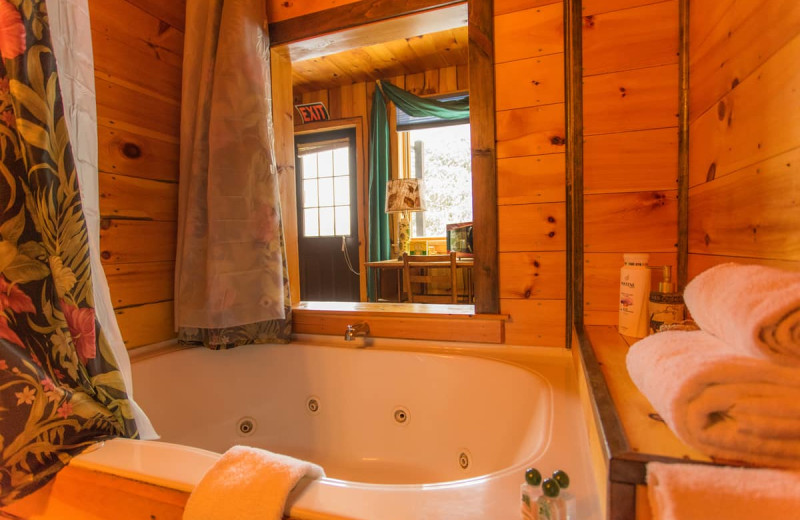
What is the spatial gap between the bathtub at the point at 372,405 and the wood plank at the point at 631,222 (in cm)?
36

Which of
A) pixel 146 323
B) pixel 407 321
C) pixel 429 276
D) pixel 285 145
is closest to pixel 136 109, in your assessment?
pixel 285 145

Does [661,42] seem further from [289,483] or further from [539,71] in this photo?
[289,483]

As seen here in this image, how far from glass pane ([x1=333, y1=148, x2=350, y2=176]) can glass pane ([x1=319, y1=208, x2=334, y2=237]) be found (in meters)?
0.38

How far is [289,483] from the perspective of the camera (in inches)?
21.2

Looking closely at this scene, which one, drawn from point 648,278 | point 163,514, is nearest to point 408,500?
point 163,514

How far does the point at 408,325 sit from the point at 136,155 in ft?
3.48

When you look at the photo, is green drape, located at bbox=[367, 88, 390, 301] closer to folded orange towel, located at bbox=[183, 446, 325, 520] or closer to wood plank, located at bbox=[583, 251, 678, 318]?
wood plank, located at bbox=[583, 251, 678, 318]

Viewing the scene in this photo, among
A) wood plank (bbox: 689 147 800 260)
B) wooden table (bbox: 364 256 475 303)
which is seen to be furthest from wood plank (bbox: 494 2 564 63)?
wooden table (bbox: 364 256 475 303)

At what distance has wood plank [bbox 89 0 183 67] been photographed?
1.15 meters

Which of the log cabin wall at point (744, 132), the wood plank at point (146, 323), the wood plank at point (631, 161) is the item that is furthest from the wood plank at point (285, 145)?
the log cabin wall at point (744, 132)

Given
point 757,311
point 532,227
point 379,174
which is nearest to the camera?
point 757,311

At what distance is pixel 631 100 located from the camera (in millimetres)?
1042

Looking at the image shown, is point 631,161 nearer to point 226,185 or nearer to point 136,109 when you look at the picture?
point 226,185

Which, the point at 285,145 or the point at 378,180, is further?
the point at 378,180
